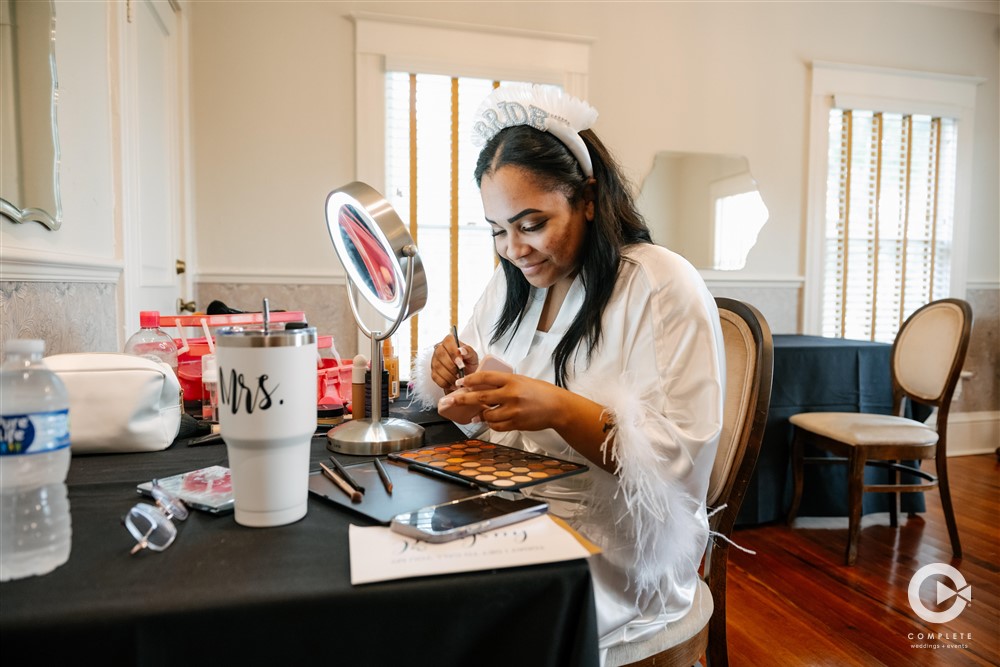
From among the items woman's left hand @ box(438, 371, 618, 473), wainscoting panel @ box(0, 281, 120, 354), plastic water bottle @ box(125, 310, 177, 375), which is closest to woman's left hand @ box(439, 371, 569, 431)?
woman's left hand @ box(438, 371, 618, 473)

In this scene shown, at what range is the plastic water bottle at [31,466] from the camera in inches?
19.6

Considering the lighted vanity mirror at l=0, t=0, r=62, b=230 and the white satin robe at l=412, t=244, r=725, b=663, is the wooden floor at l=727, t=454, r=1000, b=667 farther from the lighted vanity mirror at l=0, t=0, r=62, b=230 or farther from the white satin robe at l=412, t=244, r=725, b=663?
the lighted vanity mirror at l=0, t=0, r=62, b=230

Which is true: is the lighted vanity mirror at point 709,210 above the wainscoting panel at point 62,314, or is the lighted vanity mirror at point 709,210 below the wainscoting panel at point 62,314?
above

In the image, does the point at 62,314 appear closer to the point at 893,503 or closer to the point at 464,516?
the point at 464,516

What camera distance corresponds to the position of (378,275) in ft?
3.41

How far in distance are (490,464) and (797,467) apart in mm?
2318

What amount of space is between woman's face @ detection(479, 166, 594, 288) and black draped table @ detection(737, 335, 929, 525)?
1.85 m

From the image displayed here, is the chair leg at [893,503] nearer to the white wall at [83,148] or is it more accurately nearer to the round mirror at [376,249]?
the round mirror at [376,249]

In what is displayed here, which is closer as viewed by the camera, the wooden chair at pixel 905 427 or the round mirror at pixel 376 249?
the round mirror at pixel 376 249

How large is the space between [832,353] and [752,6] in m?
2.30

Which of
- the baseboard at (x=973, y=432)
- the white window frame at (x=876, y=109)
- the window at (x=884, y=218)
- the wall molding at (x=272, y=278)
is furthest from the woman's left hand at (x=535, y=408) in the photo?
the baseboard at (x=973, y=432)

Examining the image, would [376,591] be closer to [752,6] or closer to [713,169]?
[713,169]

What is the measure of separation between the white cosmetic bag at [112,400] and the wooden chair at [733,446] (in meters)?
0.88

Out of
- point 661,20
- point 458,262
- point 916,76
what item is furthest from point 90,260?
point 916,76
